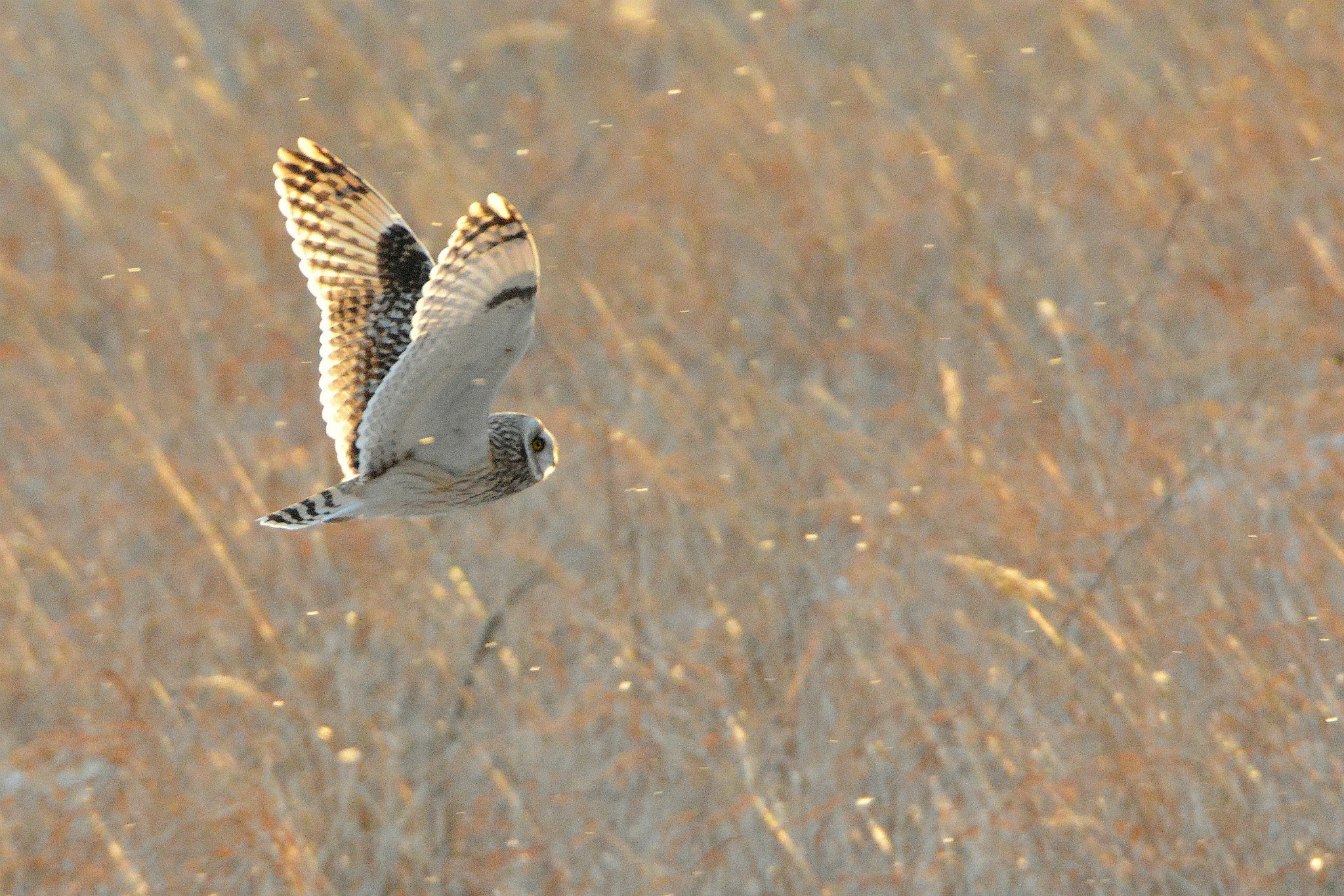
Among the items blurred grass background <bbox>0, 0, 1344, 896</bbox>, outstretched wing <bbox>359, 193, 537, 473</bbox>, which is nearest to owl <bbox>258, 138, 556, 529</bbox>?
outstretched wing <bbox>359, 193, 537, 473</bbox>

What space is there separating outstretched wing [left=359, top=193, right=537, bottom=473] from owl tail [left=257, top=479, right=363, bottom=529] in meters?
0.08

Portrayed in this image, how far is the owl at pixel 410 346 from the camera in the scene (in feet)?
10.3

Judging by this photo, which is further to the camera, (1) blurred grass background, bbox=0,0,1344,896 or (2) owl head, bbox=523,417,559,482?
(1) blurred grass background, bbox=0,0,1344,896

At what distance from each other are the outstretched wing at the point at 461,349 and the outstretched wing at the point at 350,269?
50cm

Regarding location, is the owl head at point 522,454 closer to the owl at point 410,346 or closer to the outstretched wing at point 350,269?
the owl at point 410,346

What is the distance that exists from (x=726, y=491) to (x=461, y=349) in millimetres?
1840

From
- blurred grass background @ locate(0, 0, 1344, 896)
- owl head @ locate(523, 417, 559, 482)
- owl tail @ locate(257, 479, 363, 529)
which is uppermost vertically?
owl tail @ locate(257, 479, 363, 529)

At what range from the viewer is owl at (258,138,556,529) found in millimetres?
3150

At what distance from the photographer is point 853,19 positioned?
8.45 m

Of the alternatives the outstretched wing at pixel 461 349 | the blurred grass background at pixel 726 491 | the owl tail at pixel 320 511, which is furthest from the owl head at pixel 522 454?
the blurred grass background at pixel 726 491

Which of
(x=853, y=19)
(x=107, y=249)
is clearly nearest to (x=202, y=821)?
(x=107, y=249)

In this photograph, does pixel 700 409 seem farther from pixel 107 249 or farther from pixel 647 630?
pixel 107 249

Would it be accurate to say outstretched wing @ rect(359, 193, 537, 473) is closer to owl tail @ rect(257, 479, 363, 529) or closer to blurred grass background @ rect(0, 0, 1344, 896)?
owl tail @ rect(257, 479, 363, 529)

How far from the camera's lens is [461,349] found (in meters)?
3.24
